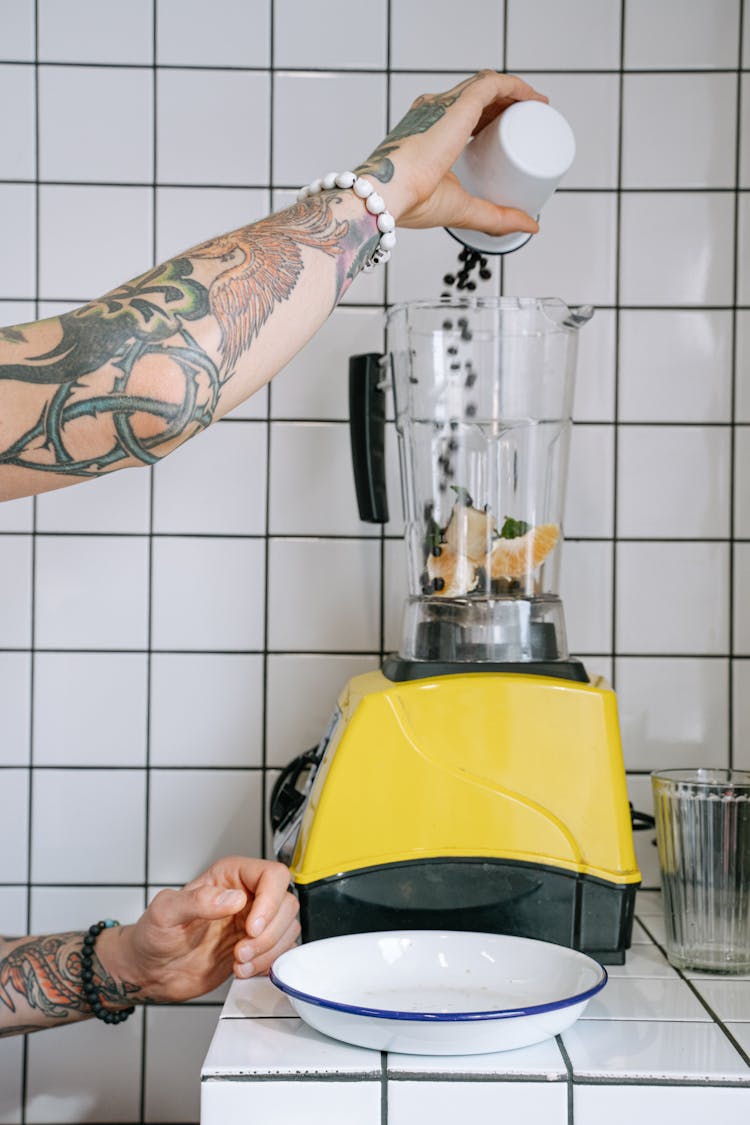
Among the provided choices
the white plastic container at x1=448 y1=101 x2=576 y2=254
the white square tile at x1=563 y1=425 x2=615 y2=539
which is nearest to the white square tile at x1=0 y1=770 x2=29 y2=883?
the white square tile at x1=563 y1=425 x2=615 y2=539

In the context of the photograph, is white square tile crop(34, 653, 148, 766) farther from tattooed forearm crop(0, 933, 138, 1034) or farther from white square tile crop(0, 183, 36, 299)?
white square tile crop(0, 183, 36, 299)

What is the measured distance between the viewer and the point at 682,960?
1010 mm

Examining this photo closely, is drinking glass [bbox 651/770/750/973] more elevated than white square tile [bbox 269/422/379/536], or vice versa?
white square tile [bbox 269/422/379/536]

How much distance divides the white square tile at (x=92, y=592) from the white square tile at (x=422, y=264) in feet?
1.55

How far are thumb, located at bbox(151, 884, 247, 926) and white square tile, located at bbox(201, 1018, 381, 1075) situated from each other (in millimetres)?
92

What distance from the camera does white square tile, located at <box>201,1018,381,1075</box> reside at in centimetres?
76

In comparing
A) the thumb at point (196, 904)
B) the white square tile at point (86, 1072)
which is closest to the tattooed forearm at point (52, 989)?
the thumb at point (196, 904)

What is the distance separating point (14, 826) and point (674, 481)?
96 cm

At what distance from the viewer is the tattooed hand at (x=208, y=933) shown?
919 mm

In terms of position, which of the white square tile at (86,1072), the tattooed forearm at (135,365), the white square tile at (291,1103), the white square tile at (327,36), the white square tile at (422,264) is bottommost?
the white square tile at (86,1072)

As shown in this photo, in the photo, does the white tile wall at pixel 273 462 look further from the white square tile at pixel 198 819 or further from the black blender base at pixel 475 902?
the black blender base at pixel 475 902

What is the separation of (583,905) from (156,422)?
0.61 m

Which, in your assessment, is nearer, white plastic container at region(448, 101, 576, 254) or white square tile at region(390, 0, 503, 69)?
white plastic container at region(448, 101, 576, 254)

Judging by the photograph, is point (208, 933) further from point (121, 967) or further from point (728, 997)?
point (728, 997)
